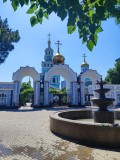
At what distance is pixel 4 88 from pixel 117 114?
2119 centimetres

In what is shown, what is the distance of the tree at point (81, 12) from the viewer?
7.44 feet

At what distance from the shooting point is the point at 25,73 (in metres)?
30.6

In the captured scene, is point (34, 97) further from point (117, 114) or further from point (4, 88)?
point (117, 114)

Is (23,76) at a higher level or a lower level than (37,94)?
higher

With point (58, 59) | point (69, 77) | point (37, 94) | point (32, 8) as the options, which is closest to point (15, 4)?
point (32, 8)

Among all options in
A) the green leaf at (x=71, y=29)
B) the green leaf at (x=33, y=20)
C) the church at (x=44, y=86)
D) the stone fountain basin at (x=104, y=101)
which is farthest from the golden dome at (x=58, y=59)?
the green leaf at (x=71, y=29)

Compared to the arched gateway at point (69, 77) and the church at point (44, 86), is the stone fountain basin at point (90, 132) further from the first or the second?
the arched gateway at point (69, 77)

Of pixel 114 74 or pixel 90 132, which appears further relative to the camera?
pixel 114 74

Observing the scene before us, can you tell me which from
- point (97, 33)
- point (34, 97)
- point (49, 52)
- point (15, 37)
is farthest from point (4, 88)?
point (49, 52)

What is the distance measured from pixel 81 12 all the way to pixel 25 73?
2892 centimetres

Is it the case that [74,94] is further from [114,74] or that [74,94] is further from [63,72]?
[114,74]

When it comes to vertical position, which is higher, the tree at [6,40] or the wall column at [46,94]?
the tree at [6,40]

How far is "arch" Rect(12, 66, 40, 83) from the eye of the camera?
29.5 m

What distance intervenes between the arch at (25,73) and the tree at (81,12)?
90.7 ft
